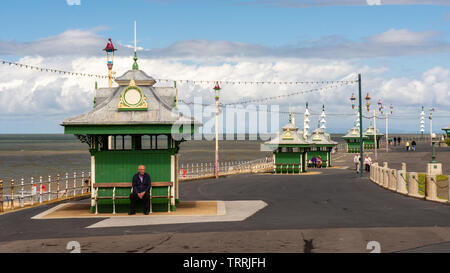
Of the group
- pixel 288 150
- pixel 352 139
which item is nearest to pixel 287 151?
pixel 288 150

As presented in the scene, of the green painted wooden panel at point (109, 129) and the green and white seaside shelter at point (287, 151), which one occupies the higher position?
the green painted wooden panel at point (109, 129)

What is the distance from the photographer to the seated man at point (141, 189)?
20531 mm

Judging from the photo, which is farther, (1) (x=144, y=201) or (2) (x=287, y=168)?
(2) (x=287, y=168)

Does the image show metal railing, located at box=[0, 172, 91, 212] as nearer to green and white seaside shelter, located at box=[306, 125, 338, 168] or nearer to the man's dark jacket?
the man's dark jacket

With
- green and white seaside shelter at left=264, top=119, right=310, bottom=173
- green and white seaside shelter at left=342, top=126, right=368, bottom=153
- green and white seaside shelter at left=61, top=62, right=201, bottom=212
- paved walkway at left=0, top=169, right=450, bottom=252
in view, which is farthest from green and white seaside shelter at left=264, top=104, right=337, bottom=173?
green and white seaside shelter at left=342, top=126, right=368, bottom=153

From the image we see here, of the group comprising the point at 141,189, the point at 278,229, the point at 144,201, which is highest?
the point at 141,189

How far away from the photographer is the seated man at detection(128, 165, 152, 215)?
808 inches

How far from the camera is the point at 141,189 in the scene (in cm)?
2059

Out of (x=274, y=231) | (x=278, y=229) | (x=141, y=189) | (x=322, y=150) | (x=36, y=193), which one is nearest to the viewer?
(x=274, y=231)

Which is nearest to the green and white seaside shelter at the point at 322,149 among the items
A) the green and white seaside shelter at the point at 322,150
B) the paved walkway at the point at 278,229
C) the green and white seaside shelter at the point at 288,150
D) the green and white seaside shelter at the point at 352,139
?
the green and white seaside shelter at the point at 322,150

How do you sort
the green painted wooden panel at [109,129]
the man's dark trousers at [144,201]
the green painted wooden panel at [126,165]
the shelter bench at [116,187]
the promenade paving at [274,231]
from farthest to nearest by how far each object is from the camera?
the green painted wooden panel at [126,165], the shelter bench at [116,187], the green painted wooden panel at [109,129], the man's dark trousers at [144,201], the promenade paving at [274,231]

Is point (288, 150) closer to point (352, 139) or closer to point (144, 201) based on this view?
point (144, 201)

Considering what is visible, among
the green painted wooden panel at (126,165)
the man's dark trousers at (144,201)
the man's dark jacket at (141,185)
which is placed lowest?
the man's dark trousers at (144,201)

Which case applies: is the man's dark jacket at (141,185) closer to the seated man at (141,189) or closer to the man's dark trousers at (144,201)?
the seated man at (141,189)
